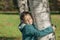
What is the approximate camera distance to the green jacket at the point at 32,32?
4918mm

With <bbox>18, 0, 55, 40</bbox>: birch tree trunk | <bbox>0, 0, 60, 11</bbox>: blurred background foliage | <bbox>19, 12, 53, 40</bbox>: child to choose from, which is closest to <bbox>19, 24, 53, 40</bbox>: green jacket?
<bbox>19, 12, 53, 40</bbox>: child

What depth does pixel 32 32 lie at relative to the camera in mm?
4902

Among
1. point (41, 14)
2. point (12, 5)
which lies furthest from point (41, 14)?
point (12, 5)

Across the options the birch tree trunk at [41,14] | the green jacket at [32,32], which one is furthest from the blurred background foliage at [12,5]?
the green jacket at [32,32]

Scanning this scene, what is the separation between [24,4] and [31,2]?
0.82 metres

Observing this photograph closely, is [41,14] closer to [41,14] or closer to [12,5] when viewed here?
[41,14]

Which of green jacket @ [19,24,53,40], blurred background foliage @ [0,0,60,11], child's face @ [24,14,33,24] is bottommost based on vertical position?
blurred background foliage @ [0,0,60,11]

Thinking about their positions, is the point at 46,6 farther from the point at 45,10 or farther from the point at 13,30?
the point at 13,30

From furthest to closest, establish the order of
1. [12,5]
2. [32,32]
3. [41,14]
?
[12,5] < [41,14] < [32,32]

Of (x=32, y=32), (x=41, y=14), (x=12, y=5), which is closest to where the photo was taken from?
(x=32, y=32)

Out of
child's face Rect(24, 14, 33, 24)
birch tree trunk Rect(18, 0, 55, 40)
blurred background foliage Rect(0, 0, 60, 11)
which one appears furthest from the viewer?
blurred background foliage Rect(0, 0, 60, 11)

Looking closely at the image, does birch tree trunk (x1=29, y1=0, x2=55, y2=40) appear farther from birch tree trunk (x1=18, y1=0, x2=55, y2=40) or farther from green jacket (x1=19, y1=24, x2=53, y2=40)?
green jacket (x1=19, y1=24, x2=53, y2=40)

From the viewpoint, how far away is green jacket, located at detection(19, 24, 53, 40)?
4.92m

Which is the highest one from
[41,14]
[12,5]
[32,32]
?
[41,14]
